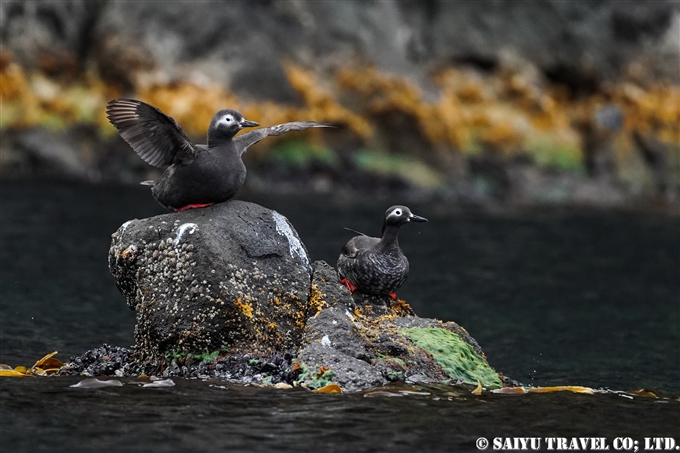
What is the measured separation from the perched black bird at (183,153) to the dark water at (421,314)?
6.89 ft

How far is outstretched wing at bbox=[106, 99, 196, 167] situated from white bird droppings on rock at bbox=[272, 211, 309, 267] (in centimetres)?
122

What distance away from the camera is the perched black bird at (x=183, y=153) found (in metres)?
9.80

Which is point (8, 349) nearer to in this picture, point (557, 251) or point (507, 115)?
point (557, 251)

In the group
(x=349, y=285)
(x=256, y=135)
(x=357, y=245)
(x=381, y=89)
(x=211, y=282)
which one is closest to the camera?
(x=211, y=282)

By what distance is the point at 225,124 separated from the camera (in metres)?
10.1

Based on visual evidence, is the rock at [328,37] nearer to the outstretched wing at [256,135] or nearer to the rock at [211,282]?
the outstretched wing at [256,135]

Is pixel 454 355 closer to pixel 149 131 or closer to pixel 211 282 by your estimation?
pixel 211 282

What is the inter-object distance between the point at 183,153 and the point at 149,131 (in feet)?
1.36

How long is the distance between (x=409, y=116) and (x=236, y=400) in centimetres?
2856

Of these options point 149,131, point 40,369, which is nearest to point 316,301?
point 149,131

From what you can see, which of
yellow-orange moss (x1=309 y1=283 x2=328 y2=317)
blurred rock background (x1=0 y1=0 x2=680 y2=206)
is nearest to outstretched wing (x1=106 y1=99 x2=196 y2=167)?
yellow-orange moss (x1=309 y1=283 x2=328 y2=317)

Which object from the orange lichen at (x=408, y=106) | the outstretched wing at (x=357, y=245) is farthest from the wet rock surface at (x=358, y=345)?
the orange lichen at (x=408, y=106)

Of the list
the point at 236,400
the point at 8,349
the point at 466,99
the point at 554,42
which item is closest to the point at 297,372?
the point at 236,400

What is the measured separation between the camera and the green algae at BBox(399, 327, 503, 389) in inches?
398
